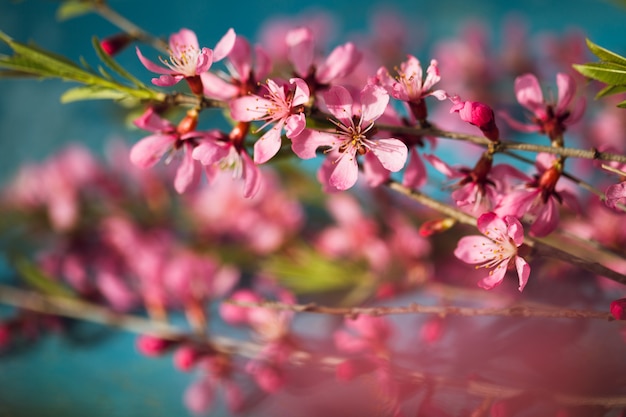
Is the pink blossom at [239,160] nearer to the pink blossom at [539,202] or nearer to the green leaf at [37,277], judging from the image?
the pink blossom at [539,202]

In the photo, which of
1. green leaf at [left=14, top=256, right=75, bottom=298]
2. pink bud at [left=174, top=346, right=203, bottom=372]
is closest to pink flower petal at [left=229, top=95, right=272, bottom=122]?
pink bud at [left=174, top=346, right=203, bottom=372]

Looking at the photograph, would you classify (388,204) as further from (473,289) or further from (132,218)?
(132,218)

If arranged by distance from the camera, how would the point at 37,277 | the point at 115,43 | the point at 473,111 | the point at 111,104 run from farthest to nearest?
the point at 111,104 → the point at 37,277 → the point at 115,43 → the point at 473,111

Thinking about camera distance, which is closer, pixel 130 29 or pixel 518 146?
pixel 518 146

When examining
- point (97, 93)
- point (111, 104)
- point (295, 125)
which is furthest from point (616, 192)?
point (111, 104)

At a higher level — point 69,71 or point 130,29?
point 130,29

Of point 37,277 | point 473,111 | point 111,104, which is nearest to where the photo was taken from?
point 473,111

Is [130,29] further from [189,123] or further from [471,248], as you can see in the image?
[471,248]

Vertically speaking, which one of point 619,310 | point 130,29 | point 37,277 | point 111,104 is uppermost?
point 111,104

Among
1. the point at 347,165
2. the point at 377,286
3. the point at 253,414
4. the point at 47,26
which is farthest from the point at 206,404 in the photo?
the point at 47,26
